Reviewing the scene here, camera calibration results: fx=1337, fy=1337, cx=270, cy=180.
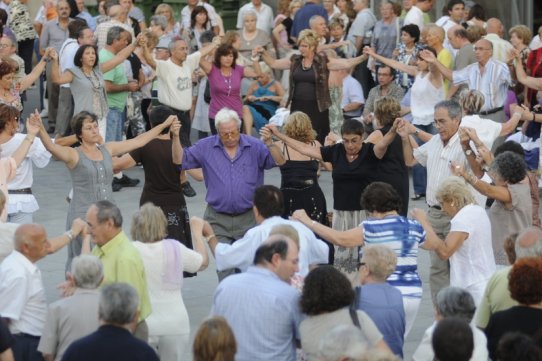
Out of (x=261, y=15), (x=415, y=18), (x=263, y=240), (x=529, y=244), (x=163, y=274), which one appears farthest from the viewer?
(x=261, y=15)

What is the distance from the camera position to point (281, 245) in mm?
7500

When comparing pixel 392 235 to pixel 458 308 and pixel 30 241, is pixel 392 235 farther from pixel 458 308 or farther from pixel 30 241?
pixel 30 241

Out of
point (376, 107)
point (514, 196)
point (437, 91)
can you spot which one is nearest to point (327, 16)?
point (437, 91)

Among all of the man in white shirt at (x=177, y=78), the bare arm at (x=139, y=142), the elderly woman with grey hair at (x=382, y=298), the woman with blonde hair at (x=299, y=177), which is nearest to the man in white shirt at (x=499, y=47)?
the man in white shirt at (x=177, y=78)

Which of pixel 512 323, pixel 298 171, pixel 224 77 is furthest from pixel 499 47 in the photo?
pixel 512 323

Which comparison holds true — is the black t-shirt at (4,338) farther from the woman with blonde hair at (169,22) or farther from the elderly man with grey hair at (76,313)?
the woman with blonde hair at (169,22)

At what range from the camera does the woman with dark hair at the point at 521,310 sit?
7.21m

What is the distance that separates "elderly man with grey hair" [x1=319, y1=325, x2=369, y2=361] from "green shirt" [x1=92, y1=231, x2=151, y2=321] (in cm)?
169

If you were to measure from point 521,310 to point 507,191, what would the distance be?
2603 millimetres

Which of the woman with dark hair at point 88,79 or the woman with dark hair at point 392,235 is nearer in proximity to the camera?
the woman with dark hair at point 392,235

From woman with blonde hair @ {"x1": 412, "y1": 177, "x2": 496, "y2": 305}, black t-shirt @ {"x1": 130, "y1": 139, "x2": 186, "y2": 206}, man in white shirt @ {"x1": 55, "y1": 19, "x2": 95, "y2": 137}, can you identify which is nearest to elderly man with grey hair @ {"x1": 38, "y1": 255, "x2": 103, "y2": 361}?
woman with blonde hair @ {"x1": 412, "y1": 177, "x2": 496, "y2": 305}

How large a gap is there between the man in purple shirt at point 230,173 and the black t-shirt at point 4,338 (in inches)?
126

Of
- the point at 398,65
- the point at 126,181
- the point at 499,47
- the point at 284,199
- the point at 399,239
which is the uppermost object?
the point at 399,239

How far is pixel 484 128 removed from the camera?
11.5 m
